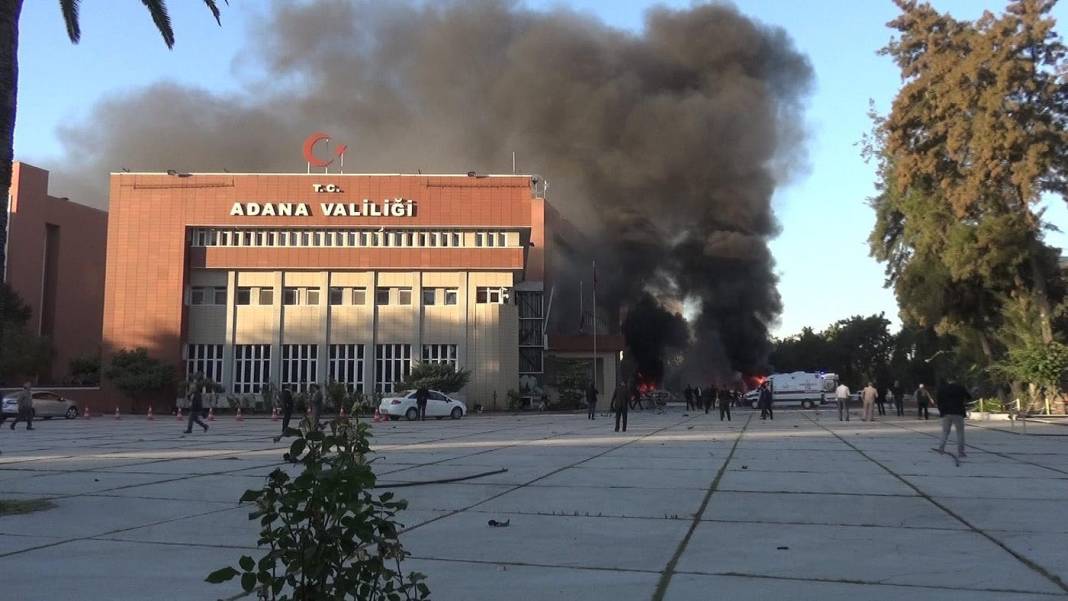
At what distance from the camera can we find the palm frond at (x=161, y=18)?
11.2 metres

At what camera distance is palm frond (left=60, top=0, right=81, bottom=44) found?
10884 millimetres

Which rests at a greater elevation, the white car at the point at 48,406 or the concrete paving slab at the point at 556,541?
the white car at the point at 48,406

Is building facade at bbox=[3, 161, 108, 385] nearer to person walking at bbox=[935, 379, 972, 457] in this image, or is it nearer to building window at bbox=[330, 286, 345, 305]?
building window at bbox=[330, 286, 345, 305]

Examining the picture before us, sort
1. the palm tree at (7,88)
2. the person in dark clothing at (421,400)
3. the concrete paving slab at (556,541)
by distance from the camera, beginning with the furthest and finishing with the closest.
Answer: the person in dark clothing at (421,400)
the palm tree at (7,88)
the concrete paving slab at (556,541)

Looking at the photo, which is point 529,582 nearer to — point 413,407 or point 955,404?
point 955,404

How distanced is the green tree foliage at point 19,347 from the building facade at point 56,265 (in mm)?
2835

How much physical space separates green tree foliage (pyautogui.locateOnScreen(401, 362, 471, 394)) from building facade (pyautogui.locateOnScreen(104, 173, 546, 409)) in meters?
4.72

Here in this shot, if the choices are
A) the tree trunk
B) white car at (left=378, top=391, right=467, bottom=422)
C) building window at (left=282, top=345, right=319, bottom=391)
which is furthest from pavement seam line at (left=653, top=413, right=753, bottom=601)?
building window at (left=282, top=345, right=319, bottom=391)

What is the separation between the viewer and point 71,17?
36.8 feet

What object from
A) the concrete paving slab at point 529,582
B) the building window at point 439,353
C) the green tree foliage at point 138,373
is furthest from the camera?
the building window at point 439,353

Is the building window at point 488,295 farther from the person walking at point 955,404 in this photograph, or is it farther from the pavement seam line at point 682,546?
the pavement seam line at point 682,546

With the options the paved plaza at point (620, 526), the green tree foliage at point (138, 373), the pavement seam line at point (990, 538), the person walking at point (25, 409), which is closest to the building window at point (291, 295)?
the green tree foliage at point (138, 373)

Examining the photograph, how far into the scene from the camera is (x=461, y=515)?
7523 millimetres

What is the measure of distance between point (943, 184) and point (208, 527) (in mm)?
31383
